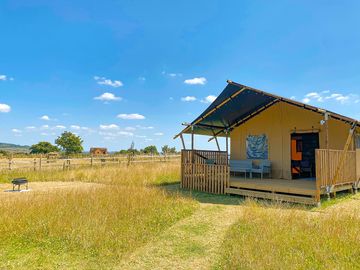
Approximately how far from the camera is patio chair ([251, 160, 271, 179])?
468 inches

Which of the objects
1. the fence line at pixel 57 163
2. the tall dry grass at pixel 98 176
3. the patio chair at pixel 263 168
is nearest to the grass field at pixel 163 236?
the patio chair at pixel 263 168

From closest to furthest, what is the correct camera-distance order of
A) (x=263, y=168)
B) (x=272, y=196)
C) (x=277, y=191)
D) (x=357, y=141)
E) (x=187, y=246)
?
(x=187, y=246)
(x=272, y=196)
(x=277, y=191)
(x=357, y=141)
(x=263, y=168)

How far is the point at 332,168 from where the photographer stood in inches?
344

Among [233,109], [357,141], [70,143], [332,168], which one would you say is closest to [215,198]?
[332,168]

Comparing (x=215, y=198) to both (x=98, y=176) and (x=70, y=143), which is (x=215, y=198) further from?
(x=70, y=143)

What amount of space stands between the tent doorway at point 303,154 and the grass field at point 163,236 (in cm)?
535

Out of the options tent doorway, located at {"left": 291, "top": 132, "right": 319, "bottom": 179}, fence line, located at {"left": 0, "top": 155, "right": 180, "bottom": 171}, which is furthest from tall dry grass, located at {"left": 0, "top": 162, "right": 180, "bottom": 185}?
tent doorway, located at {"left": 291, "top": 132, "right": 319, "bottom": 179}

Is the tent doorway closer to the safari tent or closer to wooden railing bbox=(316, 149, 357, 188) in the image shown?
the safari tent

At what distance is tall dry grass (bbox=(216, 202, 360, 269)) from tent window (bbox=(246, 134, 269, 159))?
270 inches

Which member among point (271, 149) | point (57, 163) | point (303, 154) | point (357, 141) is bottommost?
point (57, 163)

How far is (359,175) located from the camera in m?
10.5

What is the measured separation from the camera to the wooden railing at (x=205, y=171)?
404 inches

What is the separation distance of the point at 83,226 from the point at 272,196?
606cm

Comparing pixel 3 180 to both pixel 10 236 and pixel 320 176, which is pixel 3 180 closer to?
pixel 10 236
